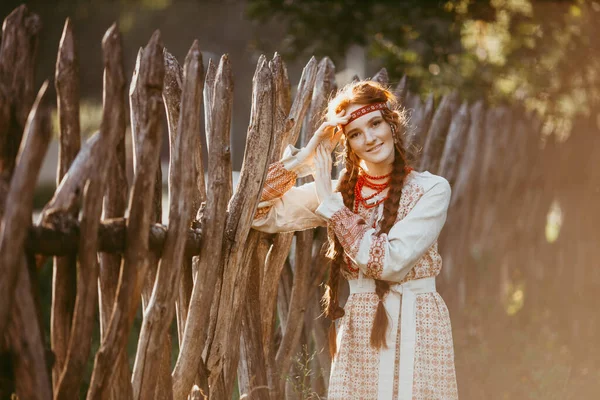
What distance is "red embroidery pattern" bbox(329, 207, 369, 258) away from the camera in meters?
2.75

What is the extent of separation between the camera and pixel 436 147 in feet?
15.2

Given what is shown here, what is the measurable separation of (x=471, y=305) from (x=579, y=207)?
2.29 m

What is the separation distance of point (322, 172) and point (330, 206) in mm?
159

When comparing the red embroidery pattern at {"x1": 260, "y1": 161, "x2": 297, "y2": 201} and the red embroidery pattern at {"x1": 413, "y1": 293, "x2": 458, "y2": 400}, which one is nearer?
the red embroidery pattern at {"x1": 413, "y1": 293, "x2": 458, "y2": 400}

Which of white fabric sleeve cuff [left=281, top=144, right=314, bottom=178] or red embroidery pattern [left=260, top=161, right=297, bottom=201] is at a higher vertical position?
white fabric sleeve cuff [left=281, top=144, right=314, bottom=178]

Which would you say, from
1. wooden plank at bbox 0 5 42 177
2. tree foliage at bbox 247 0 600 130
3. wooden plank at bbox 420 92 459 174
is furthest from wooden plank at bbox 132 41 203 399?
tree foliage at bbox 247 0 600 130

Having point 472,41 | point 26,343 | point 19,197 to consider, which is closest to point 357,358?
point 26,343

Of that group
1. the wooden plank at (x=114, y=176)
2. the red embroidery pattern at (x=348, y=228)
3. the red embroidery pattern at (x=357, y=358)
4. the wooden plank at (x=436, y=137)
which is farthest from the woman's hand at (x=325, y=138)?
the wooden plank at (x=436, y=137)

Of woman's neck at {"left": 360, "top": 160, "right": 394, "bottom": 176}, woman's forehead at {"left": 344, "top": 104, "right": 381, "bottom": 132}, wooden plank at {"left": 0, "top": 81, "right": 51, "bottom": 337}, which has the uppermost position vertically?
woman's forehead at {"left": 344, "top": 104, "right": 381, "bottom": 132}

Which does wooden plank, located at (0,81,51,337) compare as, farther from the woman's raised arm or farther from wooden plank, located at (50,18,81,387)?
the woman's raised arm

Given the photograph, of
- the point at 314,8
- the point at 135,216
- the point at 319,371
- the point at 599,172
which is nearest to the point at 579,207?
the point at 599,172

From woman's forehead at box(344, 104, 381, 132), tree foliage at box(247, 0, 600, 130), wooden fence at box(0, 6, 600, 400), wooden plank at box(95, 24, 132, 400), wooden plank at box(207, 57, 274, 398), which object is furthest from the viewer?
tree foliage at box(247, 0, 600, 130)

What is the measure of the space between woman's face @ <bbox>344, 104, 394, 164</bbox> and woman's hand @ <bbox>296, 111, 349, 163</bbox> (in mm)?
50

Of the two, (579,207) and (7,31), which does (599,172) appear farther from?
(7,31)
